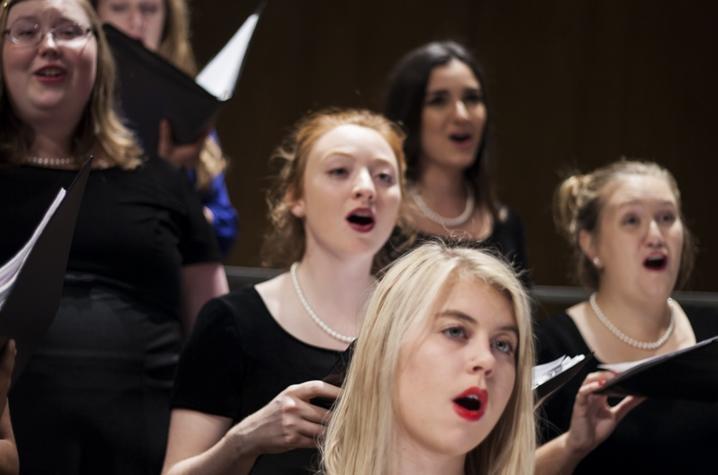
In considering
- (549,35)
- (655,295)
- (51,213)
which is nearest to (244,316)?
(51,213)

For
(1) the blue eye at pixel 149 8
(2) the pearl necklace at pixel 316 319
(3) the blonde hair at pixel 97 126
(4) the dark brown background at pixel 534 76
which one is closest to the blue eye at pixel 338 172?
(2) the pearl necklace at pixel 316 319

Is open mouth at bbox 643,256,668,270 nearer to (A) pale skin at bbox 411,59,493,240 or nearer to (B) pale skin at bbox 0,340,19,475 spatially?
(A) pale skin at bbox 411,59,493,240

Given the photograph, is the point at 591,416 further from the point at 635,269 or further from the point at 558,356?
the point at 635,269

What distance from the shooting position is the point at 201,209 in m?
1.84

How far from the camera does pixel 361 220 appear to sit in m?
1.70

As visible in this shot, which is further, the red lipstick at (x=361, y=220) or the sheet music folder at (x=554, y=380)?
the red lipstick at (x=361, y=220)

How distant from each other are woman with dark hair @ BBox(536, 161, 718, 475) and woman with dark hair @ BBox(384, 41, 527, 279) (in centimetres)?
15

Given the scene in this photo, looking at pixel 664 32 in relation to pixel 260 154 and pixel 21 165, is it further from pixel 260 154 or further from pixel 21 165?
pixel 21 165

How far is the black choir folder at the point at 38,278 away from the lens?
49.4 inches

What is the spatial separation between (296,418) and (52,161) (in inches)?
21.3

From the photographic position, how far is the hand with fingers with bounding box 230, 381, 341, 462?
1.39m

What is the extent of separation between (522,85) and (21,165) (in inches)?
63.9

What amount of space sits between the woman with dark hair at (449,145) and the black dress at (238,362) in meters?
0.60

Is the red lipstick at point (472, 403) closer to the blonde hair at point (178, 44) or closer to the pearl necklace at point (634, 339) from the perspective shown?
the pearl necklace at point (634, 339)
